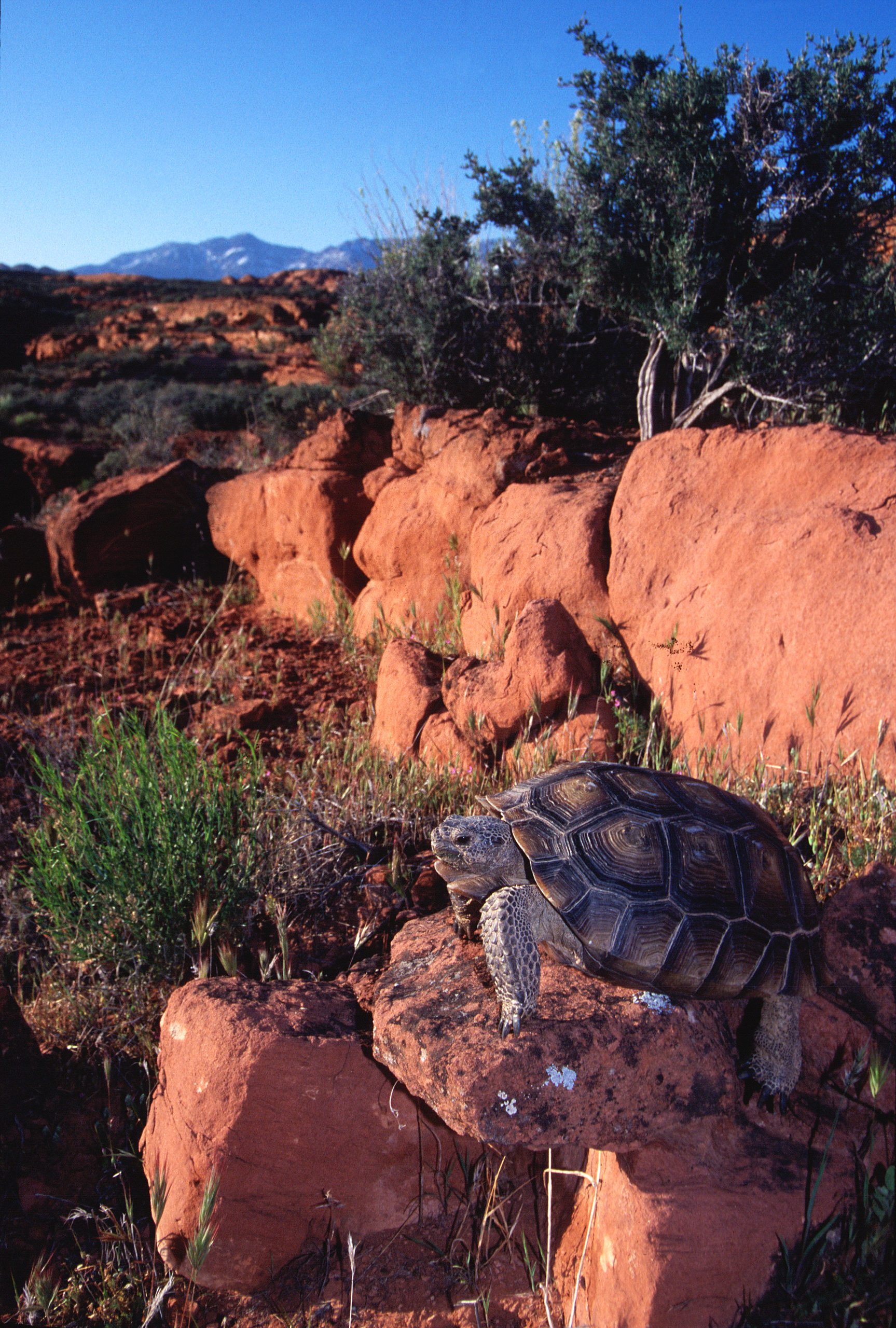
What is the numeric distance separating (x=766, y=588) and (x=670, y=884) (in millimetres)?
2191

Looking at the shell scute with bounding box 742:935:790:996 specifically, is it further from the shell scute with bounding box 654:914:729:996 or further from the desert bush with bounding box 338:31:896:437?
the desert bush with bounding box 338:31:896:437

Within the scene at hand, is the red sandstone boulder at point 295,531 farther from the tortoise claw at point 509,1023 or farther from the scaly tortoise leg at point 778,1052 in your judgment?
the scaly tortoise leg at point 778,1052

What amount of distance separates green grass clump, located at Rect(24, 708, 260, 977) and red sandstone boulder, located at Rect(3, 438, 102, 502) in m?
10.2

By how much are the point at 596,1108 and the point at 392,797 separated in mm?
1693

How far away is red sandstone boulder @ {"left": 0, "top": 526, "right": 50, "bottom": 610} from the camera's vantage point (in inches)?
289

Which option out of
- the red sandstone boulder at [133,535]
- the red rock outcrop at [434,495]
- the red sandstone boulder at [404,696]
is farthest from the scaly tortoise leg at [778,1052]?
the red sandstone boulder at [133,535]

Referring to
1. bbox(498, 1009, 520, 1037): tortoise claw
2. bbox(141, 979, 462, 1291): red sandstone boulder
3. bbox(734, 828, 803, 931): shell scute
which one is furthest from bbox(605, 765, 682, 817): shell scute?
bbox(141, 979, 462, 1291): red sandstone boulder

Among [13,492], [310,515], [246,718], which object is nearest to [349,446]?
[310,515]

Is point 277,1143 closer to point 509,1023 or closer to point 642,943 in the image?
point 509,1023

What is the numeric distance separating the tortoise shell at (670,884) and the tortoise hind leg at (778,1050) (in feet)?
0.22

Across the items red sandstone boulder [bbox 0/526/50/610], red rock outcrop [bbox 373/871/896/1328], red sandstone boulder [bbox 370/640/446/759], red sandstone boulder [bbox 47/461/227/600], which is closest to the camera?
red rock outcrop [bbox 373/871/896/1328]

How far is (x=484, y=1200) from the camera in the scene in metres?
2.17

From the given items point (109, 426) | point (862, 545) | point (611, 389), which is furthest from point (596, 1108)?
point (109, 426)

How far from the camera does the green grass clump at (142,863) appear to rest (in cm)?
273
